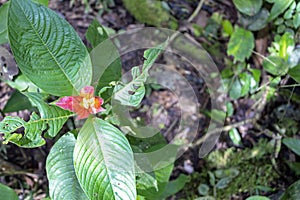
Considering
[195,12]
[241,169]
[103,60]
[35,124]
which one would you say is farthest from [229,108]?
[35,124]

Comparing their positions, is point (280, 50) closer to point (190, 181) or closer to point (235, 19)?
point (235, 19)

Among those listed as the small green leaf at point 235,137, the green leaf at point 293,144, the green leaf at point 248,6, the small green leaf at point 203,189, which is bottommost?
the small green leaf at point 203,189

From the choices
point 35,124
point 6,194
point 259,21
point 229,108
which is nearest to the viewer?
point 35,124

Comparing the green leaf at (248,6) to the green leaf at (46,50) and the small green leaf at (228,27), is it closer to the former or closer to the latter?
the small green leaf at (228,27)

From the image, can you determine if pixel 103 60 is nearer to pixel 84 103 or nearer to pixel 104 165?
pixel 84 103

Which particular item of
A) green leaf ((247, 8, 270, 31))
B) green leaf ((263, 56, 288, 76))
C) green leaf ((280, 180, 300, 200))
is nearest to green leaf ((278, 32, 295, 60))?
green leaf ((263, 56, 288, 76))

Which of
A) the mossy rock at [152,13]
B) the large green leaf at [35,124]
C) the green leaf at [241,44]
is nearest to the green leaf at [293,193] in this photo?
the green leaf at [241,44]

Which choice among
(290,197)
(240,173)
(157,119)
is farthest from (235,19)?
(290,197)
